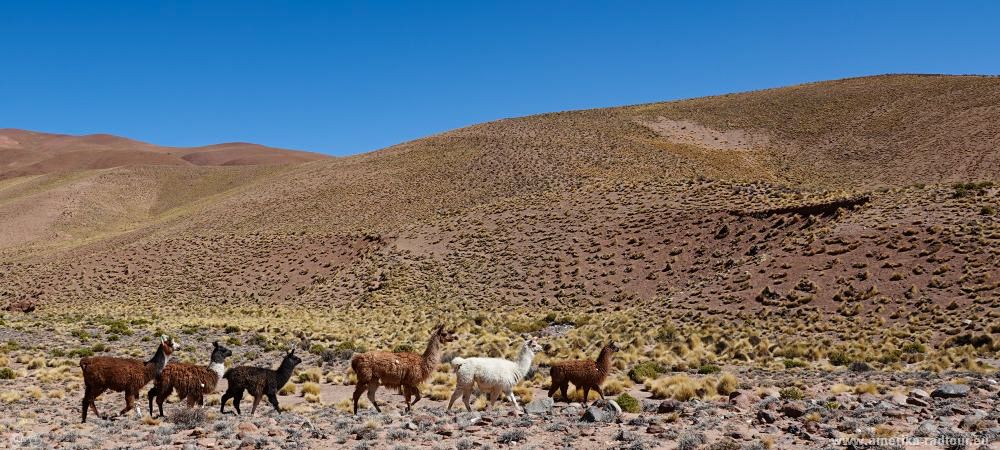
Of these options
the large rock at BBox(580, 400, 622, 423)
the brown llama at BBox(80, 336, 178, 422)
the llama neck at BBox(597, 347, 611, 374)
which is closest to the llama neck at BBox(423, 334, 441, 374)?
the large rock at BBox(580, 400, 622, 423)

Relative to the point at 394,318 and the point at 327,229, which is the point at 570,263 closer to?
the point at 394,318

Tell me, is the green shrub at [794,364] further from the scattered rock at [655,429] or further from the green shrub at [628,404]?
the scattered rock at [655,429]

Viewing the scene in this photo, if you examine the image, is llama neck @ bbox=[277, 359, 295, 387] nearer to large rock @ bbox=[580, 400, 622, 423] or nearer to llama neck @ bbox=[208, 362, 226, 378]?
llama neck @ bbox=[208, 362, 226, 378]

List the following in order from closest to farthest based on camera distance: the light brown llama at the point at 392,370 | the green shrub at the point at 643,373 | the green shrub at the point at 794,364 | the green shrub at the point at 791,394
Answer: the light brown llama at the point at 392,370, the green shrub at the point at 791,394, the green shrub at the point at 643,373, the green shrub at the point at 794,364

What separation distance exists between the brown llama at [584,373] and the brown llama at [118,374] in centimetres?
709

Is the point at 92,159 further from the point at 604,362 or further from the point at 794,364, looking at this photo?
the point at 604,362

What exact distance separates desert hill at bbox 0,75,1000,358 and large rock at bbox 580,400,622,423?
16.5 meters

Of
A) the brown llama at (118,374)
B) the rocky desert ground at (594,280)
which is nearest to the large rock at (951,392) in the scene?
the rocky desert ground at (594,280)

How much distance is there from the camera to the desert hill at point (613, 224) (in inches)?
1204

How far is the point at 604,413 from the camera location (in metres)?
11.2

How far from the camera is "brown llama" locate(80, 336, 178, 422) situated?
11719 mm

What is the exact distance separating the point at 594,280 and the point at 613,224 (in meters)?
7.91

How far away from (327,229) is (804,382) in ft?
155

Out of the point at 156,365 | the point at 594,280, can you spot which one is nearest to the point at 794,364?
the point at 156,365
